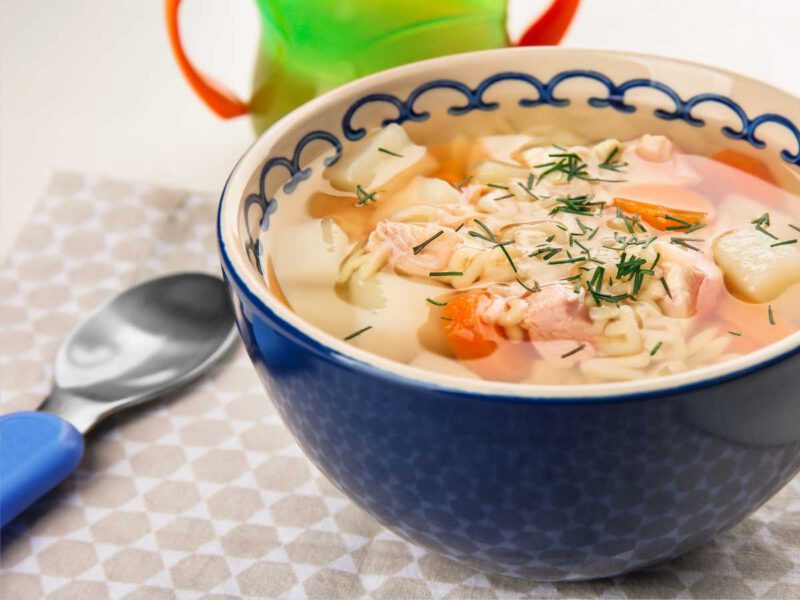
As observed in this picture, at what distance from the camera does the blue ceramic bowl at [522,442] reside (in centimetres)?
118

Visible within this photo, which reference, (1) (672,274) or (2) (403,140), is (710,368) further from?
(2) (403,140)

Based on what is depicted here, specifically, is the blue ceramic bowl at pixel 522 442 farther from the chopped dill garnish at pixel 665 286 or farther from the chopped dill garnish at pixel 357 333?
the chopped dill garnish at pixel 665 286

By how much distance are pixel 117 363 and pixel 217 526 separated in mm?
492

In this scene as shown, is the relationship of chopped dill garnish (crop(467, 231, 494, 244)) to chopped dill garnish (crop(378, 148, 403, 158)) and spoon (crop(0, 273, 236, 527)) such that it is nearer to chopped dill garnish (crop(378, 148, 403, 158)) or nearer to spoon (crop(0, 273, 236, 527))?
chopped dill garnish (crop(378, 148, 403, 158))

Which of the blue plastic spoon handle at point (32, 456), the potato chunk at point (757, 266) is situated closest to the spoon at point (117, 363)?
the blue plastic spoon handle at point (32, 456)

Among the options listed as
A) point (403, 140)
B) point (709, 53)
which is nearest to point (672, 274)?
point (403, 140)

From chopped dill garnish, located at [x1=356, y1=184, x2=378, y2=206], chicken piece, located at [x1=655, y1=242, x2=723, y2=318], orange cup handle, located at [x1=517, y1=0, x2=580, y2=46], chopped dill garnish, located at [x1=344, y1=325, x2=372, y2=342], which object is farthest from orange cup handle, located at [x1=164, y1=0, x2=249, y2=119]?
chicken piece, located at [x1=655, y1=242, x2=723, y2=318]

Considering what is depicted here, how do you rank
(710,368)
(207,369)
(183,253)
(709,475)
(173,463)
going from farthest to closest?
(183,253)
(207,369)
(173,463)
(709,475)
(710,368)

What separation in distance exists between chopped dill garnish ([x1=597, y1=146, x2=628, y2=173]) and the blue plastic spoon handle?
1.06m

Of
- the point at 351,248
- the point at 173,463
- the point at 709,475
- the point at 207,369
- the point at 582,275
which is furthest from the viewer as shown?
the point at 207,369

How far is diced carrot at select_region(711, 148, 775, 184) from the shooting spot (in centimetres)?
185

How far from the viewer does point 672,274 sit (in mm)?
1530

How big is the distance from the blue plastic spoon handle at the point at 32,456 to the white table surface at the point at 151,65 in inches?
34.1

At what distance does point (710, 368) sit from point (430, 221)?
68cm
